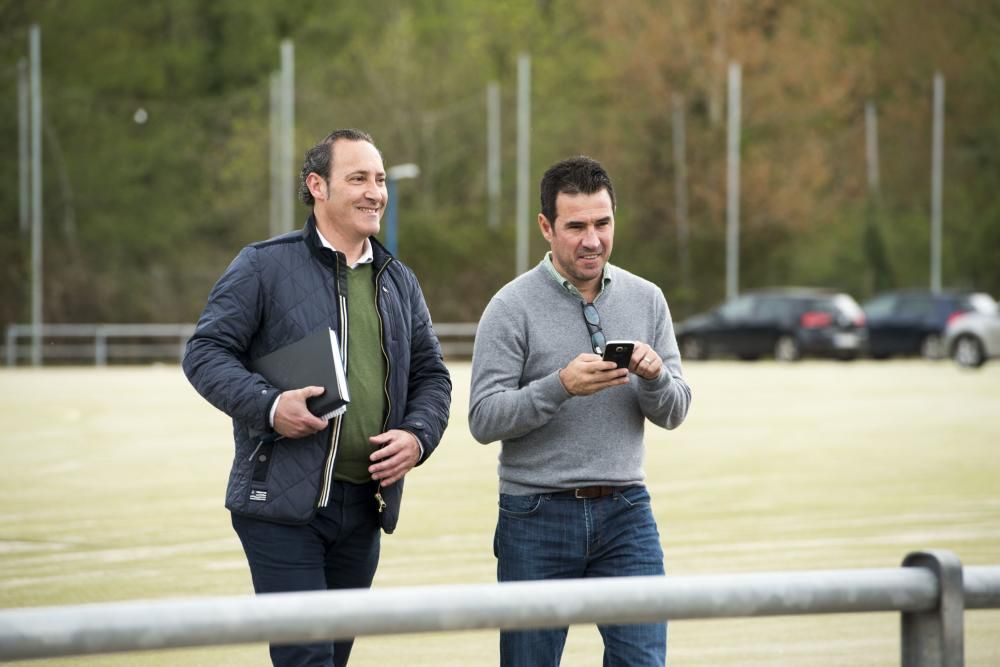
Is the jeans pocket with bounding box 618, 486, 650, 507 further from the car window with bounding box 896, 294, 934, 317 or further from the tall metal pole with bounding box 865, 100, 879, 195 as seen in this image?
the tall metal pole with bounding box 865, 100, 879, 195

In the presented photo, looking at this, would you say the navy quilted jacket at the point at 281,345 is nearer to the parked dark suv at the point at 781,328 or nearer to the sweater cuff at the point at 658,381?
the sweater cuff at the point at 658,381

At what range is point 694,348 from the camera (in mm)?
41562

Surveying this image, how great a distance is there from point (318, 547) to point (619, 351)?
103cm

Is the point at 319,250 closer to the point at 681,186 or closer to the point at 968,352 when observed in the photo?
the point at 968,352

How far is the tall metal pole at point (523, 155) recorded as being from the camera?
4788cm

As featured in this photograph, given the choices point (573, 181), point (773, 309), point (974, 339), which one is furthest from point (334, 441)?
point (773, 309)

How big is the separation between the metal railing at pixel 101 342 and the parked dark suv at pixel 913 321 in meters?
9.49

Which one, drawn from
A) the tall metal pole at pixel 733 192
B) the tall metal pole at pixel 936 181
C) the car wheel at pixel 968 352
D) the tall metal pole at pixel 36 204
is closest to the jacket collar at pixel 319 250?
the car wheel at pixel 968 352

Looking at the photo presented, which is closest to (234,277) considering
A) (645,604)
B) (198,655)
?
(645,604)

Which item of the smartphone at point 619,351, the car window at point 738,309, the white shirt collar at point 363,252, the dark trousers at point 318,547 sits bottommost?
the car window at point 738,309

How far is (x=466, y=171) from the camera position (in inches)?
2018

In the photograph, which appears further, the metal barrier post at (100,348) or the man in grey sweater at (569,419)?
the metal barrier post at (100,348)

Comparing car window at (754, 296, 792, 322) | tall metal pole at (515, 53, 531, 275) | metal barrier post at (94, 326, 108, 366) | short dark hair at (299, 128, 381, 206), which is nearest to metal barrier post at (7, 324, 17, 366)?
metal barrier post at (94, 326, 108, 366)

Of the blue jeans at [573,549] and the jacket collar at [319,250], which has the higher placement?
the jacket collar at [319,250]
